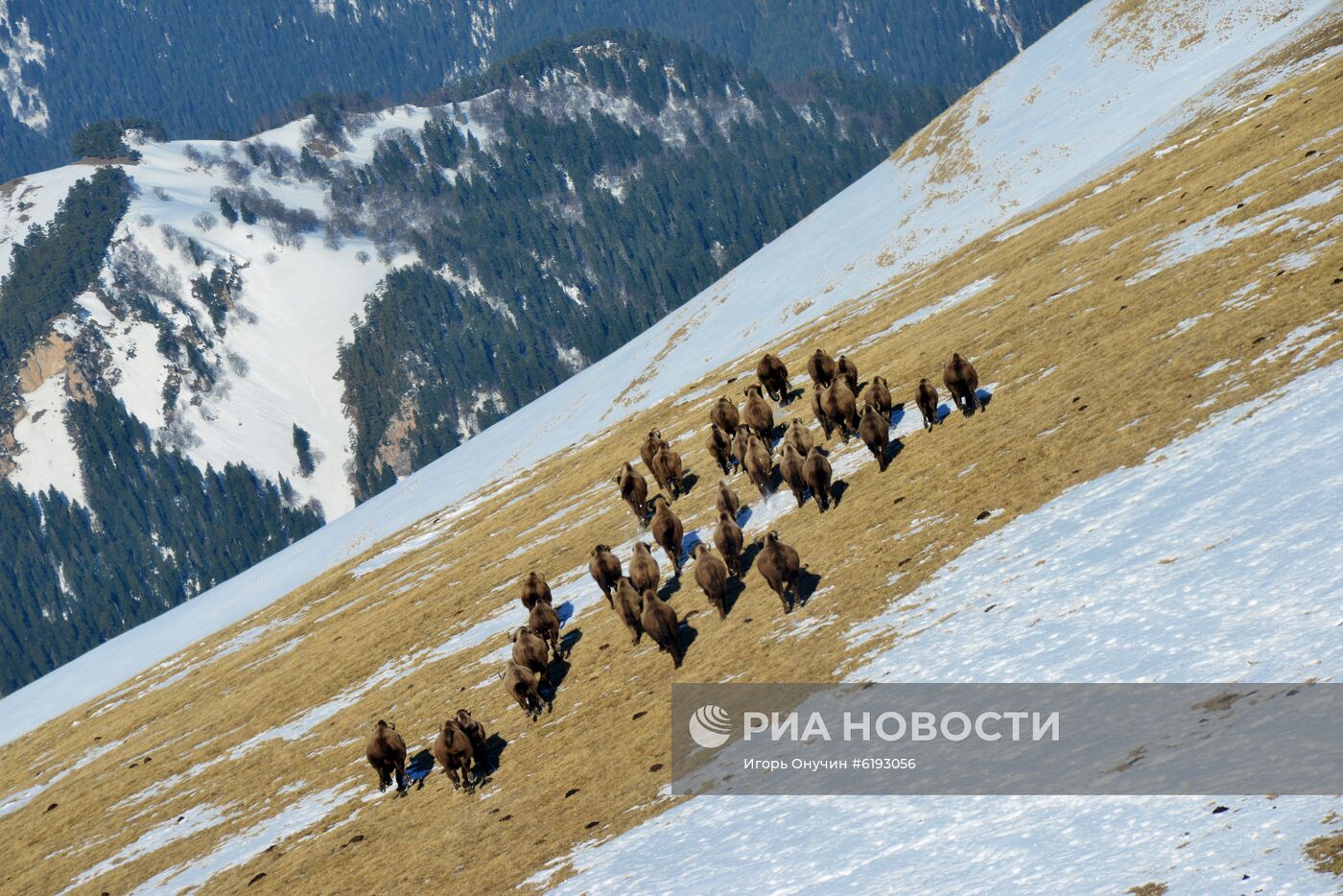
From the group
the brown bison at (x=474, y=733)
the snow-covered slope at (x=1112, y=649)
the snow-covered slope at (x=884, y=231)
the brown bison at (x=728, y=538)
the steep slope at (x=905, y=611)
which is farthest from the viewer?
the snow-covered slope at (x=884, y=231)

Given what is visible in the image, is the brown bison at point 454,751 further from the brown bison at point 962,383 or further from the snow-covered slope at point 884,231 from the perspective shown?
the snow-covered slope at point 884,231

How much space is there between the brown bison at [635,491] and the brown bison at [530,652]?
9.07m

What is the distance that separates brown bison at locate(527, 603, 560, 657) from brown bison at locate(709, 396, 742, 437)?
939cm

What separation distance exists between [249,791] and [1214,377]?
26.0 meters

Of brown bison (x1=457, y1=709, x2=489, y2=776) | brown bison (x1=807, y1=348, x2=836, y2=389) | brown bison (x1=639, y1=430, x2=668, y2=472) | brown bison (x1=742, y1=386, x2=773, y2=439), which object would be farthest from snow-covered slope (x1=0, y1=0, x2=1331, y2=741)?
brown bison (x1=457, y1=709, x2=489, y2=776)

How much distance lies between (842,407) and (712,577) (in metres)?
8.48

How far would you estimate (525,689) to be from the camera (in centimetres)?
2592

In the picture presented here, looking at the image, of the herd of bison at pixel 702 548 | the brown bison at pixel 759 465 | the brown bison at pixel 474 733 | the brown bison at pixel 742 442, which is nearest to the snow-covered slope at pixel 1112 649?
the herd of bison at pixel 702 548

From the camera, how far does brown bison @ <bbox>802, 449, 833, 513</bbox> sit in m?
28.2

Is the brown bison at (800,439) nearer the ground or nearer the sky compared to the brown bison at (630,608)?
nearer the sky

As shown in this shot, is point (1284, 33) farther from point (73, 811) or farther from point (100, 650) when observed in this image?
point (100, 650)

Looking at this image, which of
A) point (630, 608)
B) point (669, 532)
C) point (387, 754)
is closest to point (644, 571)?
point (630, 608)

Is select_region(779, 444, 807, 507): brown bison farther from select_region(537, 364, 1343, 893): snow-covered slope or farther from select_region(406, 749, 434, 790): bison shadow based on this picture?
select_region(406, 749, 434, 790): bison shadow

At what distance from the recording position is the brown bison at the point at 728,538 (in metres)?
26.5
